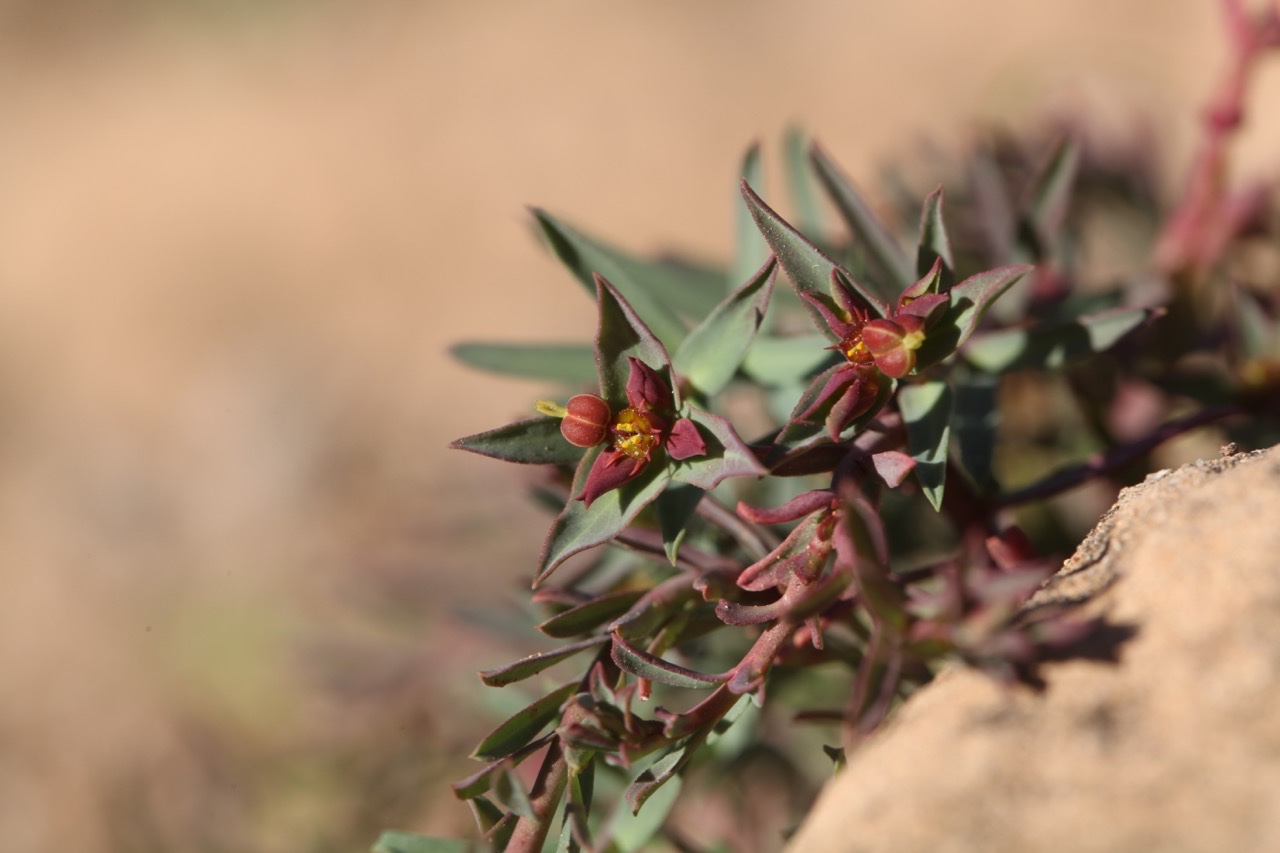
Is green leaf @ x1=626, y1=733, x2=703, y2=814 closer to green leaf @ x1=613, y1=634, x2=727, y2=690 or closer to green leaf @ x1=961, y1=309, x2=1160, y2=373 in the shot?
green leaf @ x1=613, y1=634, x2=727, y2=690

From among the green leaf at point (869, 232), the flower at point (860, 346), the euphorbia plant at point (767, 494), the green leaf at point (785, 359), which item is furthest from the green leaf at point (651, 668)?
the green leaf at point (869, 232)

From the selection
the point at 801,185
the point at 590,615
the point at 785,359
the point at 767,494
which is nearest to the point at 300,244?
the point at 801,185

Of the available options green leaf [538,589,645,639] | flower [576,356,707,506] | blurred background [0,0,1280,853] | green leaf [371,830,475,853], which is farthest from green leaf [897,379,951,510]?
blurred background [0,0,1280,853]

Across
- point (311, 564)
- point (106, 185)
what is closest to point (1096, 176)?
point (311, 564)

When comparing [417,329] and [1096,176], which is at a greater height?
[417,329]

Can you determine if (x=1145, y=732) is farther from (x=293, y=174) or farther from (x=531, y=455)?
(x=293, y=174)

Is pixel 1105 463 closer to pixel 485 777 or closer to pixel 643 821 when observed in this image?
pixel 643 821

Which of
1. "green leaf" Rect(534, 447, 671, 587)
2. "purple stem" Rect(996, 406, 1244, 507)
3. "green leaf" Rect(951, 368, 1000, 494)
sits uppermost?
"green leaf" Rect(534, 447, 671, 587)
